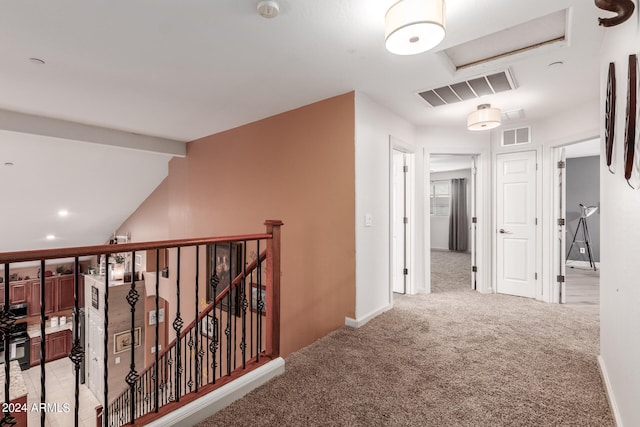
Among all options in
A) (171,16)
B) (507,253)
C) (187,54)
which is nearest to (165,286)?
(187,54)

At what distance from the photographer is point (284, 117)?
382 centimetres

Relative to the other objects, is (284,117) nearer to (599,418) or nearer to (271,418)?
(271,418)

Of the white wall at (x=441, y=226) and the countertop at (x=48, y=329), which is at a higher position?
the white wall at (x=441, y=226)

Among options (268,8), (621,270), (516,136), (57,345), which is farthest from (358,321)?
(57,345)

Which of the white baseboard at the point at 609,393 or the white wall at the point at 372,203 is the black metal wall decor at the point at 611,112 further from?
the white wall at the point at 372,203

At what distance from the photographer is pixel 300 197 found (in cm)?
362

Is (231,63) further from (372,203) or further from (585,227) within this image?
(585,227)

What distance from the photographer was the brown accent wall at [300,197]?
3.17 m

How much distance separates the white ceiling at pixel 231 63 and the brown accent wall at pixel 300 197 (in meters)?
0.26

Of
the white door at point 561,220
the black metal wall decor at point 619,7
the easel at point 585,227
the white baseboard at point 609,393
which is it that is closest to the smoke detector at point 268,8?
Result: the black metal wall decor at point 619,7

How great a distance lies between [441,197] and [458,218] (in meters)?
0.92

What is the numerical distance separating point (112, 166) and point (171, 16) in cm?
448

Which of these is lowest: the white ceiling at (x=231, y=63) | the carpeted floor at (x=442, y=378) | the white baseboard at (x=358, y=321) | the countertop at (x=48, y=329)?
the countertop at (x=48, y=329)

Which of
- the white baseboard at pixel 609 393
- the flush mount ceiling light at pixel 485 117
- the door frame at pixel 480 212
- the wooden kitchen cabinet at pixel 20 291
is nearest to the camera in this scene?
the white baseboard at pixel 609 393
